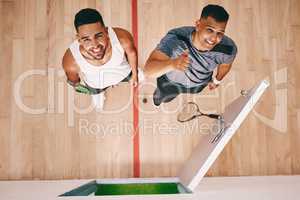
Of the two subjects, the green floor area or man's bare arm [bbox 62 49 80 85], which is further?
man's bare arm [bbox 62 49 80 85]

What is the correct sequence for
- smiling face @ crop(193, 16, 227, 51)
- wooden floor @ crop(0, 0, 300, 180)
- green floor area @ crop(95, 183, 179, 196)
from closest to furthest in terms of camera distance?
green floor area @ crop(95, 183, 179, 196)
wooden floor @ crop(0, 0, 300, 180)
smiling face @ crop(193, 16, 227, 51)

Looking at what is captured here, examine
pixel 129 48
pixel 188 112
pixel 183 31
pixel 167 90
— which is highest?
pixel 183 31

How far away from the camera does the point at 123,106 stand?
6.71 feet

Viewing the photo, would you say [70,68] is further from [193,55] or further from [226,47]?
[226,47]

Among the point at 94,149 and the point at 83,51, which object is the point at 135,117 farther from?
the point at 83,51

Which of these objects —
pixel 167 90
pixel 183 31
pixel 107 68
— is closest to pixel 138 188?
pixel 167 90

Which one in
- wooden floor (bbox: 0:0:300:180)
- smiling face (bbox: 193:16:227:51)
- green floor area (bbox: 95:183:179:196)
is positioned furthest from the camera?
smiling face (bbox: 193:16:227:51)

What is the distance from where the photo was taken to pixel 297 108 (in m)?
2.11

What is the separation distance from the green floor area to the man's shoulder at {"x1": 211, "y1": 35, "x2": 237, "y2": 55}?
97cm

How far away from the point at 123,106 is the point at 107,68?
29 centimetres

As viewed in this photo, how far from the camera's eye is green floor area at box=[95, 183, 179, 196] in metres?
1.62

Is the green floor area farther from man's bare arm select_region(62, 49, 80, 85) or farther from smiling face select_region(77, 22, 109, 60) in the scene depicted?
smiling face select_region(77, 22, 109, 60)

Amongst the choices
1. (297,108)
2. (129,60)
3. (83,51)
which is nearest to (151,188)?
(129,60)

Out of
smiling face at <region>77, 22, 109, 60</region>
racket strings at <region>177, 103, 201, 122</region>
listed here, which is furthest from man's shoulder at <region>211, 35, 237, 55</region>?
smiling face at <region>77, 22, 109, 60</region>
